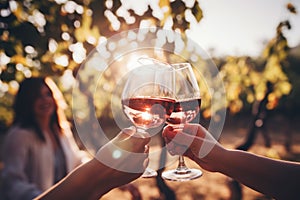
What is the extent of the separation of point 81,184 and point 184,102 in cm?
74

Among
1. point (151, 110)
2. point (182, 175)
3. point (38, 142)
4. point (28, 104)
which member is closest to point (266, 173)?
point (182, 175)

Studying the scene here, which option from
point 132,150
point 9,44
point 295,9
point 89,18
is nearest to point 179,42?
point 89,18

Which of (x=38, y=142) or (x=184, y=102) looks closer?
(x=184, y=102)

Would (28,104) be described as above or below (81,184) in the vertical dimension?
above

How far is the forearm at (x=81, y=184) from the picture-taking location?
4.92 ft

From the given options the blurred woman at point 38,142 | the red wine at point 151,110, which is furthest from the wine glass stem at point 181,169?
the blurred woman at point 38,142

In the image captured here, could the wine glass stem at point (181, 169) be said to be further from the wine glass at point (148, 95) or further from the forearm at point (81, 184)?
the forearm at point (81, 184)

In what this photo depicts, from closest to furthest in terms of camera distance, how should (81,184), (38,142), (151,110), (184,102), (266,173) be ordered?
(81,184)
(266,173)
(151,110)
(184,102)
(38,142)

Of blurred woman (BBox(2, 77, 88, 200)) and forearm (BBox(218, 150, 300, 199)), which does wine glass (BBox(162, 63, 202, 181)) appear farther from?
blurred woman (BBox(2, 77, 88, 200))

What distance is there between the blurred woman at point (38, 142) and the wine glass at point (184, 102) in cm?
212

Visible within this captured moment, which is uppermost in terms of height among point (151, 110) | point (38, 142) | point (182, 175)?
point (151, 110)

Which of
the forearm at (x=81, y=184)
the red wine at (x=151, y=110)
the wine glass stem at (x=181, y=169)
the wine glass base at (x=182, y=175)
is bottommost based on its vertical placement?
the wine glass base at (x=182, y=175)

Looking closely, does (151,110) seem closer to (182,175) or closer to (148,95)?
(148,95)

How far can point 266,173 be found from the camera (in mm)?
1655
